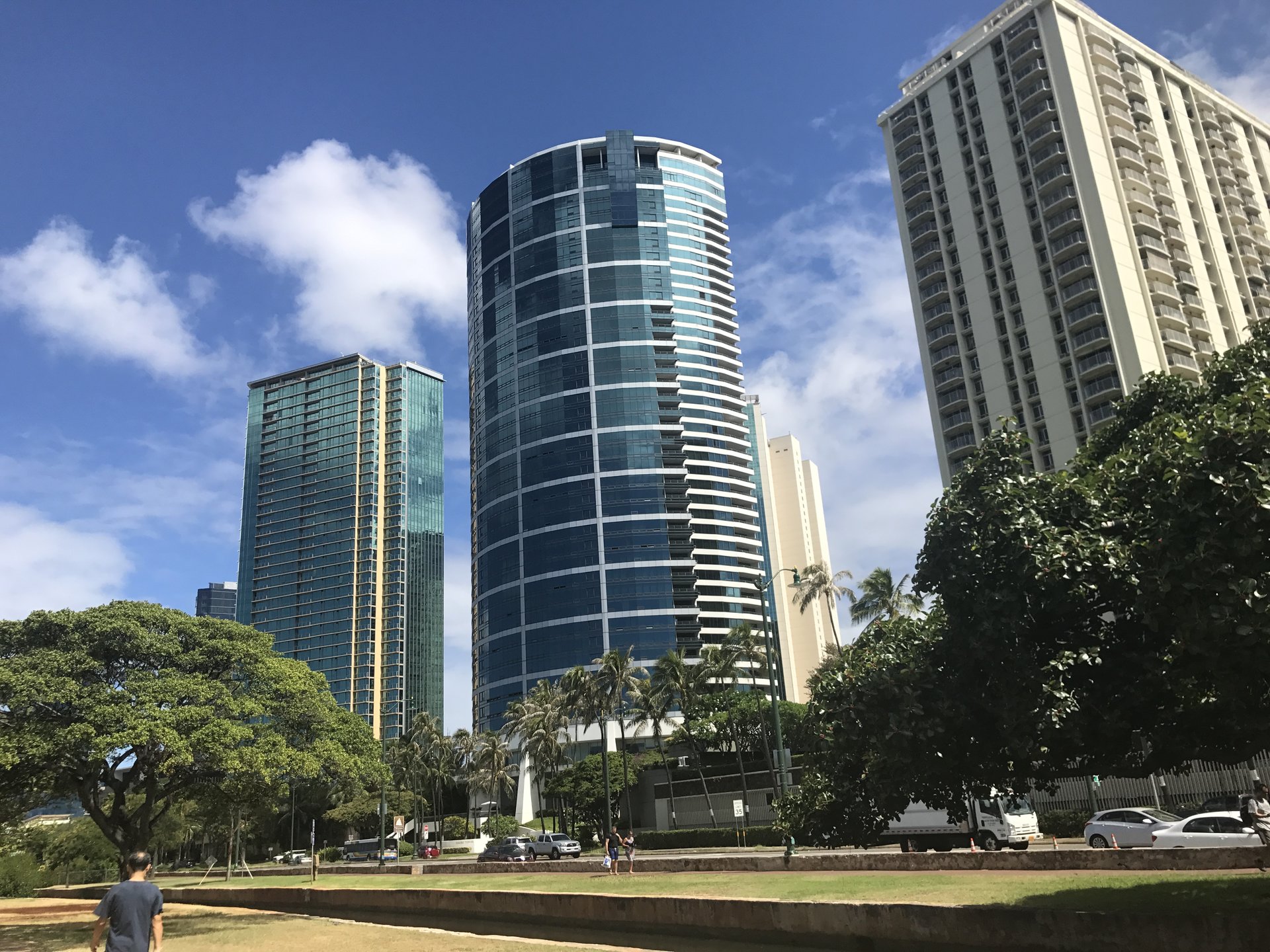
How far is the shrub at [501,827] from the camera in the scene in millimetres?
80812

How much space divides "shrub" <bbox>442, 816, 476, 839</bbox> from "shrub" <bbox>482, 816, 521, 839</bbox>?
58.3 feet

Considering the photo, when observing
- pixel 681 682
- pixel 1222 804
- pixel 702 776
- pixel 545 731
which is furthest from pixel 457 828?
pixel 1222 804

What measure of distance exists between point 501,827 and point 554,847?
26047 millimetres

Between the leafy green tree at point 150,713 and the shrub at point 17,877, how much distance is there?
30116 millimetres

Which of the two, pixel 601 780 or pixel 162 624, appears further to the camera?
pixel 601 780

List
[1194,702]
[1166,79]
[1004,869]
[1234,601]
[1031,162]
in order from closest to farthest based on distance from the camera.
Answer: [1234,601] → [1194,702] → [1004,869] → [1031,162] → [1166,79]

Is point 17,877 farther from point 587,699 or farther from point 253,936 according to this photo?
point 253,936

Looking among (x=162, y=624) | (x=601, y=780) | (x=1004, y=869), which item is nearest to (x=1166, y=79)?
(x=601, y=780)

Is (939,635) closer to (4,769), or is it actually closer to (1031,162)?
(4,769)

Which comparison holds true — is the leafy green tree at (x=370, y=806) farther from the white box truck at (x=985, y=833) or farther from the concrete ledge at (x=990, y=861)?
the white box truck at (x=985, y=833)

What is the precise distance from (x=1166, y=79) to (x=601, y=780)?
94517mm

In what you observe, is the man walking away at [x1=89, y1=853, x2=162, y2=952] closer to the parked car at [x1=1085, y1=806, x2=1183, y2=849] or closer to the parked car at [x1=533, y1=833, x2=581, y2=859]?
the parked car at [x1=1085, y1=806, x2=1183, y2=849]

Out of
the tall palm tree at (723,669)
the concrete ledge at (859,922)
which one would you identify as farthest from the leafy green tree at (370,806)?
the concrete ledge at (859,922)

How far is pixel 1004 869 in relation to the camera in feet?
73.1
